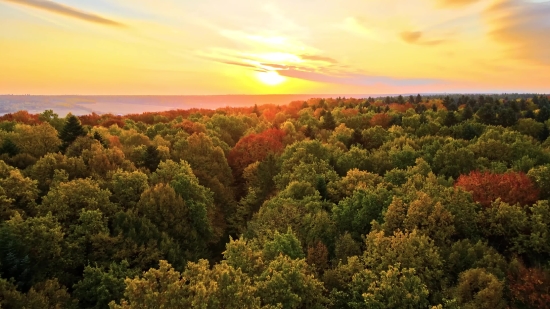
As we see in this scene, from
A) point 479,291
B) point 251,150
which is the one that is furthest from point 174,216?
point 251,150

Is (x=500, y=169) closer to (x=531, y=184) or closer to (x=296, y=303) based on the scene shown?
(x=531, y=184)

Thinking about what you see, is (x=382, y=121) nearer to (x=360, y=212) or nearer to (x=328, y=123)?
(x=328, y=123)

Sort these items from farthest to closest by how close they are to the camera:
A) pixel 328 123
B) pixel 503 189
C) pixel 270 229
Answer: pixel 328 123
pixel 503 189
pixel 270 229

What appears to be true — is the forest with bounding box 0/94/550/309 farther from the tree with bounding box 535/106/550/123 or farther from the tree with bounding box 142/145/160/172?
the tree with bounding box 535/106/550/123

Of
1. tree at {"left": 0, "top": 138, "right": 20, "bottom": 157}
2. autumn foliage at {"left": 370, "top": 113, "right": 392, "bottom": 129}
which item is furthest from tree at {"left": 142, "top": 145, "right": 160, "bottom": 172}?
autumn foliage at {"left": 370, "top": 113, "right": 392, "bottom": 129}

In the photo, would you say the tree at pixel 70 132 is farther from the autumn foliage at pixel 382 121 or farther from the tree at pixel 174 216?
the autumn foliage at pixel 382 121

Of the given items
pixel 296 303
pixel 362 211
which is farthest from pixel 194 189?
pixel 296 303
